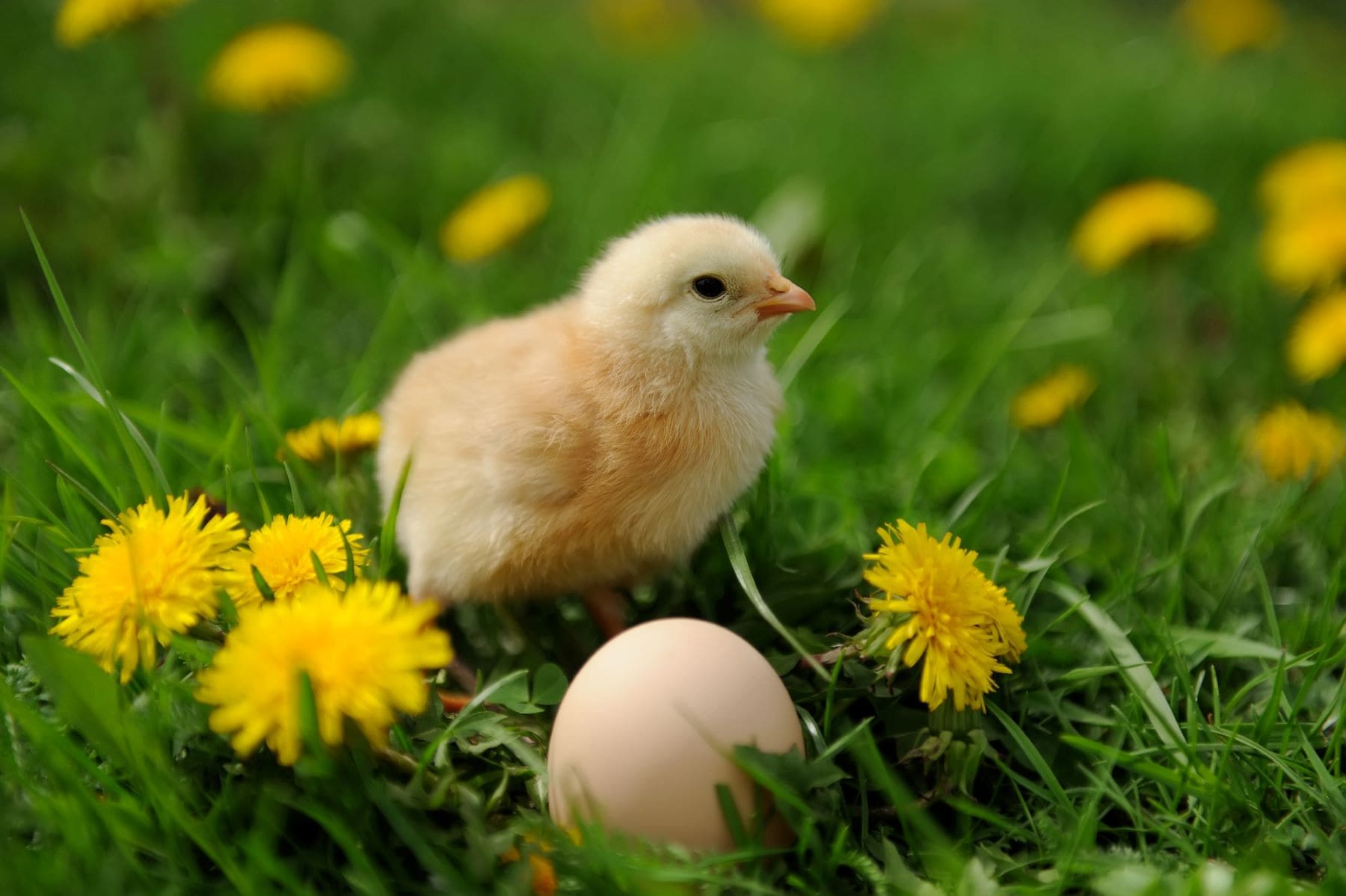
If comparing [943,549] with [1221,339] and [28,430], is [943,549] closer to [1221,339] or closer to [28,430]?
[28,430]

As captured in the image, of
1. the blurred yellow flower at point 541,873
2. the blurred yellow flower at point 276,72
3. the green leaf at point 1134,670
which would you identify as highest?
the blurred yellow flower at point 276,72

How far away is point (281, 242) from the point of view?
9.76ft

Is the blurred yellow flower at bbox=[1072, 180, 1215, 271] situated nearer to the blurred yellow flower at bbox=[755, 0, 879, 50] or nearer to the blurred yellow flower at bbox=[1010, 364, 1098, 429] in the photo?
the blurred yellow flower at bbox=[1010, 364, 1098, 429]

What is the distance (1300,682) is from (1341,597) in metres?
0.39

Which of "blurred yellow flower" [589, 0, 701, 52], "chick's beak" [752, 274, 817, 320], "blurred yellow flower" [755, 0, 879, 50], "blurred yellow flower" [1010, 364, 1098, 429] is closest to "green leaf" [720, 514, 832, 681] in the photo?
"chick's beak" [752, 274, 817, 320]

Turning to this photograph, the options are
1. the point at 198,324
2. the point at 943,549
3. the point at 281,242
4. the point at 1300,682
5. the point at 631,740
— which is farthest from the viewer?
the point at 281,242

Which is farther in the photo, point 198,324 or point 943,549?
point 198,324

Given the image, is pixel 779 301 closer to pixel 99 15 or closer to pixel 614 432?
pixel 614 432

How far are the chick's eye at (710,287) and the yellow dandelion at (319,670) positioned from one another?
0.66 meters

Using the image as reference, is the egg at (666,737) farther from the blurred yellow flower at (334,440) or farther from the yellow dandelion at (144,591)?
the blurred yellow flower at (334,440)

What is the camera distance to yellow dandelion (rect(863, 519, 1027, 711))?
4.53ft

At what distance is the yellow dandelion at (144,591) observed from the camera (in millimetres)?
1291

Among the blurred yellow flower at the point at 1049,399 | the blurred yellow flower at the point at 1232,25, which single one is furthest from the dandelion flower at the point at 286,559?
the blurred yellow flower at the point at 1232,25

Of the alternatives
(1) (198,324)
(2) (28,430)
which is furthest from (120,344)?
(2) (28,430)
